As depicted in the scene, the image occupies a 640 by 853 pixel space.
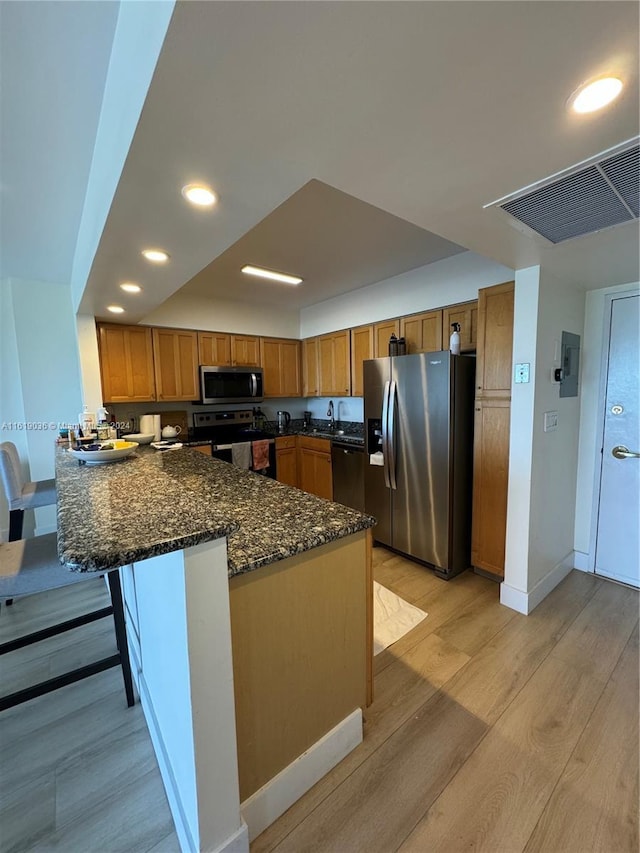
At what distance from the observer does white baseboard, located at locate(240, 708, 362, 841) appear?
109cm

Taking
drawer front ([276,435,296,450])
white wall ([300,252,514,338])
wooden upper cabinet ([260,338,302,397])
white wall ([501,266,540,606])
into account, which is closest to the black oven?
drawer front ([276,435,296,450])

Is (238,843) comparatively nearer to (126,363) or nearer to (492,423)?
(492,423)

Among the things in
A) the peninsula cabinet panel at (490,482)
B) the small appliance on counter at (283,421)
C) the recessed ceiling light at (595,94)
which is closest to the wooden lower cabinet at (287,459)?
the small appliance on counter at (283,421)

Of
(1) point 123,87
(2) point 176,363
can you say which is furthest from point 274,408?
(1) point 123,87

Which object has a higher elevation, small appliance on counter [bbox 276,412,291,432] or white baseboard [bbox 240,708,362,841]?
small appliance on counter [bbox 276,412,291,432]

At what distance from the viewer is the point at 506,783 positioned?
1.24 metres

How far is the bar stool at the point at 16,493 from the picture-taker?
2086 millimetres

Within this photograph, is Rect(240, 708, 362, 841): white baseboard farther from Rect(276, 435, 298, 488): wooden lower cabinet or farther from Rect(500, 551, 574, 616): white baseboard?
Rect(276, 435, 298, 488): wooden lower cabinet

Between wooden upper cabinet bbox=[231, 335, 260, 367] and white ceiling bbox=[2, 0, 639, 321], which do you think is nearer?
white ceiling bbox=[2, 0, 639, 321]

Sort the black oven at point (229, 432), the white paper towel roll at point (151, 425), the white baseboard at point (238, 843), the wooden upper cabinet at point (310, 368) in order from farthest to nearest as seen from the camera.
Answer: the wooden upper cabinet at point (310, 368) < the black oven at point (229, 432) < the white paper towel roll at point (151, 425) < the white baseboard at point (238, 843)

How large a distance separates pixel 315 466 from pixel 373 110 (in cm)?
349

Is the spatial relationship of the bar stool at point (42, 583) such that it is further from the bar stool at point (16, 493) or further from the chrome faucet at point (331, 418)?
the chrome faucet at point (331, 418)

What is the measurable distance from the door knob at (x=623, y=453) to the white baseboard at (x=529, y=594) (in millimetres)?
898

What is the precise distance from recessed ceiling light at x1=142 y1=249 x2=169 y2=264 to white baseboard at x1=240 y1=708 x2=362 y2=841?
2.21 m
